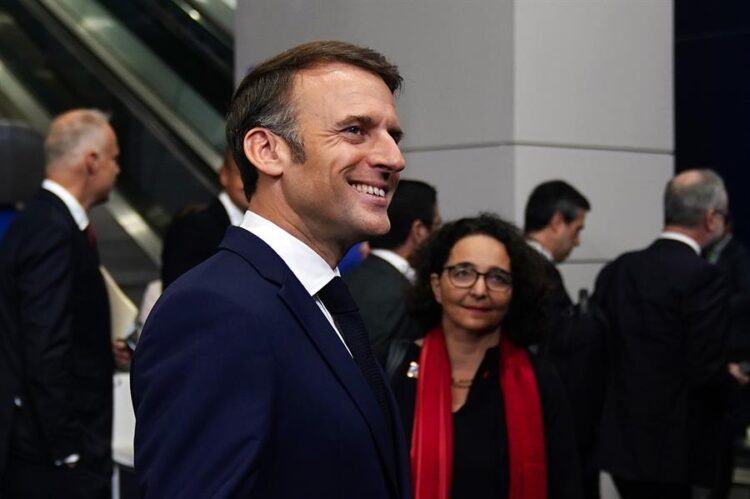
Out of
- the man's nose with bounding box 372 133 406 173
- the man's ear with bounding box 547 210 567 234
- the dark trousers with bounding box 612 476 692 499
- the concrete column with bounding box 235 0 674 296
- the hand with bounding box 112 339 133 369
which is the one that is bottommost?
A: the dark trousers with bounding box 612 476 692 499

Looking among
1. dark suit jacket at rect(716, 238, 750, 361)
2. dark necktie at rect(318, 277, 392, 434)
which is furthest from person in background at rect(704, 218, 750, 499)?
dark necktie at rect(318, 277, 392, 434)

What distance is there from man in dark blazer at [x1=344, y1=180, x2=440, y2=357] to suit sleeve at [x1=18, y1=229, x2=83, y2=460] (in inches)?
38.2

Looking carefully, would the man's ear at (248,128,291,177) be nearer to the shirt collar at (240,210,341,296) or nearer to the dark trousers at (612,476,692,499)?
the shirt collar at (240,210,341,296)

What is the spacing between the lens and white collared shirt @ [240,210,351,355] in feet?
6.37

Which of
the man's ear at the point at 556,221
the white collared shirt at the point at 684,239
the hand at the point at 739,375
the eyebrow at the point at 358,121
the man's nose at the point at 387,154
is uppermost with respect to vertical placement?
the eyebrow at the point at 358,121

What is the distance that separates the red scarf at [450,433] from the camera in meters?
3.36

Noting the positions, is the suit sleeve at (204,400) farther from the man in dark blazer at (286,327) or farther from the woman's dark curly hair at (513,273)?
the woman's dark curly hair at (513,273)

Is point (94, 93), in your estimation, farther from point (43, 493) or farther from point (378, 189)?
point (378, 189)

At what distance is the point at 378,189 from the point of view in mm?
1949

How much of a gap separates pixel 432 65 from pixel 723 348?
1.88 m

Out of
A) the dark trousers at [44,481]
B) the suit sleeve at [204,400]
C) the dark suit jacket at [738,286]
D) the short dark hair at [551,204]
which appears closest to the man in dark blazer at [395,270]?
the short dark hair at [551,204]

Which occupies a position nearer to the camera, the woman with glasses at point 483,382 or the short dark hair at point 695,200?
the woman with glasses at point 483,382

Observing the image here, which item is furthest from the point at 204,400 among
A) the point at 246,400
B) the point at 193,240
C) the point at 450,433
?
the point at 193,240

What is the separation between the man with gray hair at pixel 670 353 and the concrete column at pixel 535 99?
649 mm
